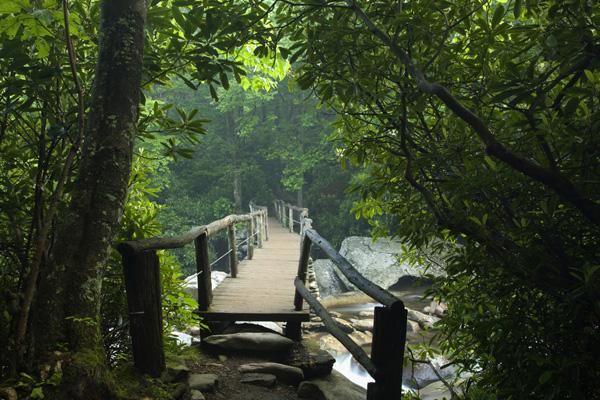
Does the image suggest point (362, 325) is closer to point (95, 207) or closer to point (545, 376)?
point (95, 207)

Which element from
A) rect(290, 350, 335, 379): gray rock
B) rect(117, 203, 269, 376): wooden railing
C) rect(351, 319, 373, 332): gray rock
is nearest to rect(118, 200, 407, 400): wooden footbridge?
rect(117, 203, 269, 376): wooden railing

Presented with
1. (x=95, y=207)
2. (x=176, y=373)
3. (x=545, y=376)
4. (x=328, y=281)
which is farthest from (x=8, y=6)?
(x=328, y=281)

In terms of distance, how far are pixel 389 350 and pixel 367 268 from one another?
15.2m

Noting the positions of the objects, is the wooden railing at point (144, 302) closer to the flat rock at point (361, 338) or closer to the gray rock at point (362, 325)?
the flat rock at point (361, 338)

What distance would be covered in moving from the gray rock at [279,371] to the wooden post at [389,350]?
1437mm

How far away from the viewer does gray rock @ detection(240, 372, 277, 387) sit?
155 inches

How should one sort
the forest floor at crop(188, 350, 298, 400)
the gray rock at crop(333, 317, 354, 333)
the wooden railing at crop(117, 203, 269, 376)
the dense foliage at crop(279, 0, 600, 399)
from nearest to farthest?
the dense foliage at crop(279, 0, 600, 399)
the wooden railing at crop(117, 203, 269, 376)
the forest floor at crop(188, 350, 298, 400)
the gray rock at crop(333, 317, 354, 333)

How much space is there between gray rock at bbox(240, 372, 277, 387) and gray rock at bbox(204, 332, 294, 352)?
0.53 meters

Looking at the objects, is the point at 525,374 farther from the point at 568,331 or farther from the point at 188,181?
the point at 188,181

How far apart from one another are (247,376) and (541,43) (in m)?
3.44

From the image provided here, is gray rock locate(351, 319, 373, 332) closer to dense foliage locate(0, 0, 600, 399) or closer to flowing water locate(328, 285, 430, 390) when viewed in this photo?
flowing water locate(328, 285, 430, 390)

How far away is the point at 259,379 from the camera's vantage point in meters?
3.97

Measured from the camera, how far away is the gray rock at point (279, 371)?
4.19m

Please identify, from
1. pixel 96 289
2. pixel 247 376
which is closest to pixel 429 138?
pixel 96 289
